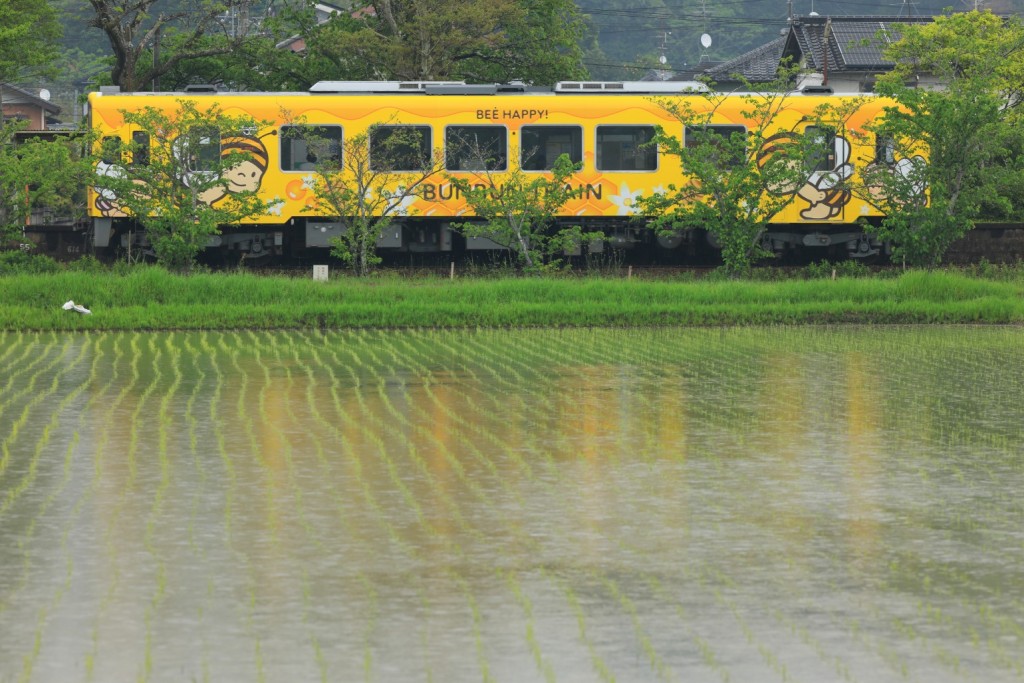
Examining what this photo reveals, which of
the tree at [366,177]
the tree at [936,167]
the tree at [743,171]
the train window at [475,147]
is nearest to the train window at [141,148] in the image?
the tree at [366,177]

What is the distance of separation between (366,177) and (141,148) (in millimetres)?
3272

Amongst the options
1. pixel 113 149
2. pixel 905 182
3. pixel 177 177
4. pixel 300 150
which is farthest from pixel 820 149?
pixel 113 149

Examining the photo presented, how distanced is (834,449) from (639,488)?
191 cm

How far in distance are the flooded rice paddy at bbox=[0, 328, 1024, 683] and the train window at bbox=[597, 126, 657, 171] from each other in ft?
34.6

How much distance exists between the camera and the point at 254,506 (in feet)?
28.0

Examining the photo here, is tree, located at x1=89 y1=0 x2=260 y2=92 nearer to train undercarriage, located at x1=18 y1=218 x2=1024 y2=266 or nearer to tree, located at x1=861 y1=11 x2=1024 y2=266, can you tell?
train undercarriage, located at x1=18 y1=218 x2=1024 y2=266

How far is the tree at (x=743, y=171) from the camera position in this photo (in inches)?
917

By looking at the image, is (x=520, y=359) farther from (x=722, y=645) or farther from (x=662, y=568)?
(x=722, y=645)

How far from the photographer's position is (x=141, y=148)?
24062mm

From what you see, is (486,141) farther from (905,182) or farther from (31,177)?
(31,177)

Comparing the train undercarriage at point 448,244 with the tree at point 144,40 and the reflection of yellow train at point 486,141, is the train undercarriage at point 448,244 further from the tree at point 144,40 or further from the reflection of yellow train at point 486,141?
the tree at point 144,40

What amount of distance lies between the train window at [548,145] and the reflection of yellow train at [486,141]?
15mm

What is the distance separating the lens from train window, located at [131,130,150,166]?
2392 centimetres

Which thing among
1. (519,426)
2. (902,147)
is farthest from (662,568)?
(902,147)
